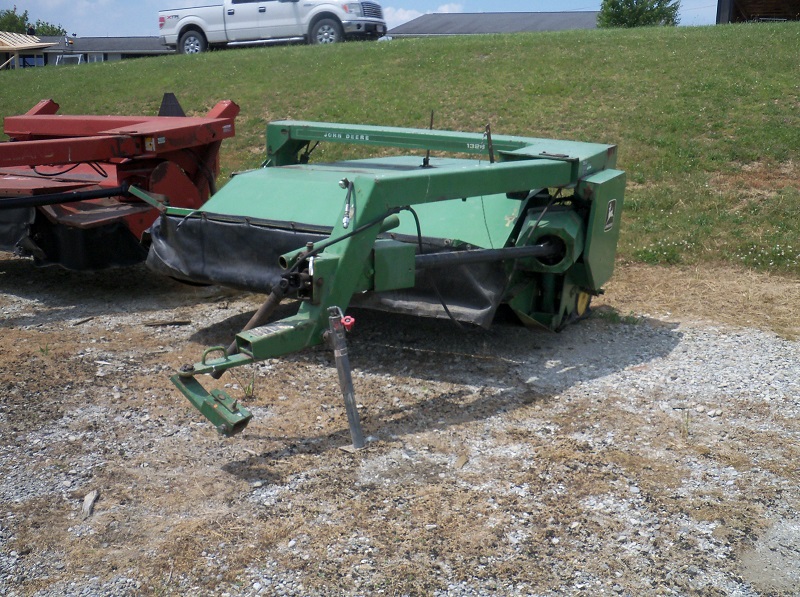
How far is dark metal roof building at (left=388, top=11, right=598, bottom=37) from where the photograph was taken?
44.8 m

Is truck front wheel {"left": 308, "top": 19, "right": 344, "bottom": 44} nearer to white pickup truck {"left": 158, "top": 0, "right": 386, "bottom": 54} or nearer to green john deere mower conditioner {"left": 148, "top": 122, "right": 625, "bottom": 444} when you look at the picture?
white pickup truck {"left": 158, "top": 0, "right": 386, "bottom": 54}

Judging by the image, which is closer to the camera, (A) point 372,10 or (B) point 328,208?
(B) point 328,208

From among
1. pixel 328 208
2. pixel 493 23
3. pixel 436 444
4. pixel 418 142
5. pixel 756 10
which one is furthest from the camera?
pixel 493 23

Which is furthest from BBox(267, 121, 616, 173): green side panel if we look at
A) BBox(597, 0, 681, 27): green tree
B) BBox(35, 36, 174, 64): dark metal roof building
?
BBox(35, 36, 174, 64): dark metal roof building

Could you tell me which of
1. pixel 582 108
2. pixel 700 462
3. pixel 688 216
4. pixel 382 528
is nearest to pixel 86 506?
pixel 382 528

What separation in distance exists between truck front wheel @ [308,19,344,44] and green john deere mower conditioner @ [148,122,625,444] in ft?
47.2

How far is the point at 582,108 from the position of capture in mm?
12023

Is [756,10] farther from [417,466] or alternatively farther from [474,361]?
[417,466]

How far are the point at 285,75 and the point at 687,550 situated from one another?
13498 mm

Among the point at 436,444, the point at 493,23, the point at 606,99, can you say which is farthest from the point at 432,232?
the point at 493,23

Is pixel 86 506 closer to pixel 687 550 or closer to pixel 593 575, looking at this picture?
pixel 593 575

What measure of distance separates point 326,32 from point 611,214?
616 inches

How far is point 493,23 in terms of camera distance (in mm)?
47375

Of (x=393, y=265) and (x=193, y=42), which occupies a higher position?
(x=193, y=42)
